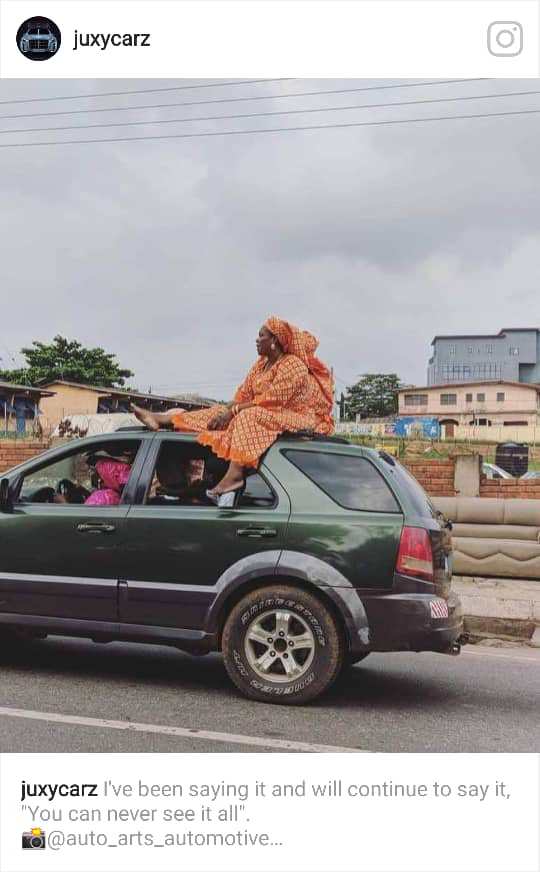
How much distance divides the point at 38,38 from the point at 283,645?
3836mm

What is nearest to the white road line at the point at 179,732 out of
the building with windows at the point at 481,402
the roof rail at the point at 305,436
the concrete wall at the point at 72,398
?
the roof rail at the point at 305,436

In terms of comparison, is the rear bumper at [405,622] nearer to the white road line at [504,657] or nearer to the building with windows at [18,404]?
the white road line at [504,657]

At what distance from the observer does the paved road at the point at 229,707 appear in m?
4.46

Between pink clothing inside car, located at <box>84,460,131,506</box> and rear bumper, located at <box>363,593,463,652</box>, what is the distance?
6.16 feet

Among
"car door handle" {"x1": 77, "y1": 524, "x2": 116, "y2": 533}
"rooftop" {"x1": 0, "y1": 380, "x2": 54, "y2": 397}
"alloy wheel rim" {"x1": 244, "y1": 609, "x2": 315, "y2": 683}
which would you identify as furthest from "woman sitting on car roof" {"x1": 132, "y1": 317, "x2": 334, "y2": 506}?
"rooftop" {"x1": 0, "y1": 380, "x2": 54, "y2": 397}

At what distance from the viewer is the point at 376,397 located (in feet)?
277

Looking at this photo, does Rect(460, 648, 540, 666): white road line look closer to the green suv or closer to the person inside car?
the green suv

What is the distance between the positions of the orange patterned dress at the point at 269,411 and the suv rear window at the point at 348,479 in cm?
25

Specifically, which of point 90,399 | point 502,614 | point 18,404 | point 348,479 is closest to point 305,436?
point 348,479

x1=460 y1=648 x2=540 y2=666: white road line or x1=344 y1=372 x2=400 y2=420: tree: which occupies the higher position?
x1=344 y1=372 x2=400 y2=420: tree

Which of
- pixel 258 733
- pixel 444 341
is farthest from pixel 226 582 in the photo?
pixel 444 341

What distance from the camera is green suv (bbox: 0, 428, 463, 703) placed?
→ 507 centimetres

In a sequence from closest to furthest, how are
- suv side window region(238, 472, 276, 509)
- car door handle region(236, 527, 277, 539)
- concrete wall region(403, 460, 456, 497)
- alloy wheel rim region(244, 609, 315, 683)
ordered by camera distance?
alloy wheel rim region(244, 609, 315, 683) → car door handle region(236, 527, 277, 539) → suv side window region(238, 472, 276, 509) → concrete wall region(403, 460, 456, 497)

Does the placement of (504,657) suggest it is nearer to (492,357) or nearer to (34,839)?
(34,839)
